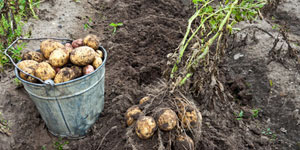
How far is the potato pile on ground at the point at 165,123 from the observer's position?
66.7 inches

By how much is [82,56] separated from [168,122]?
3.05ft

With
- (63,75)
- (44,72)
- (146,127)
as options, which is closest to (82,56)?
(63,75)

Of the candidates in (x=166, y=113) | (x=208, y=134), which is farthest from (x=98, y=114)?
(x=208, y=134)

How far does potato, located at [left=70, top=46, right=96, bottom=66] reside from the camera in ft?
6.02

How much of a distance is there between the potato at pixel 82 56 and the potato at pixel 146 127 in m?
0.70

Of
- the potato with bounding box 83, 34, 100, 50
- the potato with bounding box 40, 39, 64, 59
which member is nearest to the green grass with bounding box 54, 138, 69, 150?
the potato with bounding box 40, 39, 64, 59

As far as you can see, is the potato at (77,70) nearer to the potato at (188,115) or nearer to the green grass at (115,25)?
the potato at (188,115)

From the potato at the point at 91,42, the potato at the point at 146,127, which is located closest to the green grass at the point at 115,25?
the potato at the point at 91,42

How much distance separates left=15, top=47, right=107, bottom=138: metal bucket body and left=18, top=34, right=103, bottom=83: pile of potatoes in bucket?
0.25 feet

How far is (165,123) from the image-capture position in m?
1.68

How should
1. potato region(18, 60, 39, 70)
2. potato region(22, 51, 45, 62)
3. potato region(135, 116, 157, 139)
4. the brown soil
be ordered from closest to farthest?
potato region(135, 116, 157, 139) → potato region(18, 60, 39, 70) → potato region(22, 51, 45, 62) → the brown soil

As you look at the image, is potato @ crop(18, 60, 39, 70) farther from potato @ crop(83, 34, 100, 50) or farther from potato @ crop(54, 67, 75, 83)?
potato @ crop(83, 34, 100, 50)

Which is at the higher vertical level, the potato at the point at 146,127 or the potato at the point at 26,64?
the potato at the point at 26,64

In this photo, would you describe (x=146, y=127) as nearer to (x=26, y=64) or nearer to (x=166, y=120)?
(x=166, y=120)
